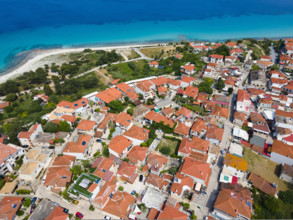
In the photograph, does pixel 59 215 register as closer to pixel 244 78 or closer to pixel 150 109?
pixel 150 109

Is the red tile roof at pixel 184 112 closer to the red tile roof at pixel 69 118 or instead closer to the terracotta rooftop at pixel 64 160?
the red tile roof at pixel 69 118

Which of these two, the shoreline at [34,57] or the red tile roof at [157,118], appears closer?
the red tile roof at [157,118]

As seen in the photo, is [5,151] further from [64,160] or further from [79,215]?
[79,215]

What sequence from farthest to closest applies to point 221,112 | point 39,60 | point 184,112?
point 39,60, point 221,112, point 184,112

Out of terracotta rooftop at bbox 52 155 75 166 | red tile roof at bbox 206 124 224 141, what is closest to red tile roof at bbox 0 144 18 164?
terracotta rooftop at bbox 52 155 75 166

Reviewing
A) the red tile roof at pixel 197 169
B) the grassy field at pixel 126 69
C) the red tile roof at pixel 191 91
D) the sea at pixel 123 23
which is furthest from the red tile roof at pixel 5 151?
the sea at pixel 123 23

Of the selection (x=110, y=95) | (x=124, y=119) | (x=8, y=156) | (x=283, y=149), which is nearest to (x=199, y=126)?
(x=283, y=149)
